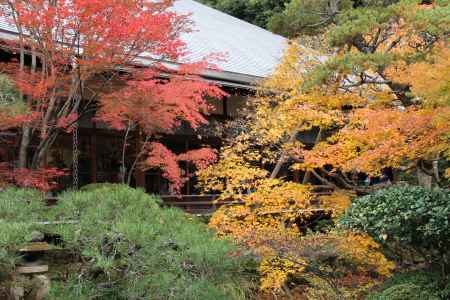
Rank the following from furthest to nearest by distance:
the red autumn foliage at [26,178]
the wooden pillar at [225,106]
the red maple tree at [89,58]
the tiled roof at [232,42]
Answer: the wooden pillar at [225,106] → the tiled roof at [232,42] → the red autumn foliage at [26,178] → the red maple tree at [89,58]

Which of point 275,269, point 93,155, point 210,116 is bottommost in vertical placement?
point 275,269

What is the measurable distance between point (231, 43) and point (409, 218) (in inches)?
427

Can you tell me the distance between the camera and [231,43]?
17.4 meters

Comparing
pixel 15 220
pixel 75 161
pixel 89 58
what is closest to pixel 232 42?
pixel 75 161

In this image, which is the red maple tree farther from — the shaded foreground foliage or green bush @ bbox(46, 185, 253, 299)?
green bush @ bbox(46, 185, 253, 299)

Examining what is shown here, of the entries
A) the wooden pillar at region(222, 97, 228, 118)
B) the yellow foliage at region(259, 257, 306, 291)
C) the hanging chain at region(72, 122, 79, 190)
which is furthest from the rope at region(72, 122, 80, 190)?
the yellow foliage at region(259, 257, 306, 291)

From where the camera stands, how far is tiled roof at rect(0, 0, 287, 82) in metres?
14.8

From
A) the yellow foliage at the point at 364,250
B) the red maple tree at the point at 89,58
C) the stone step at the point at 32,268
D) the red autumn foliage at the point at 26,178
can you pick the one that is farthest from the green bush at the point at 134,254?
the yellow foliage at the point at 364,250

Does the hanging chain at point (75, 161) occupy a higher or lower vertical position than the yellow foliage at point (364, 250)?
higher

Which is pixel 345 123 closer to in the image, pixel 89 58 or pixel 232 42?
pixel 89 58

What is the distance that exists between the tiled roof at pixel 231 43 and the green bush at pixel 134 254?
625 centimetres

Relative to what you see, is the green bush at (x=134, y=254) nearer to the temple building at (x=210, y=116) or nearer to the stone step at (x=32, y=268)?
the stone step at (x=32, y=268)

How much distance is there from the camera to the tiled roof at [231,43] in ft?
48.6

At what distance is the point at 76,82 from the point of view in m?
9.45
